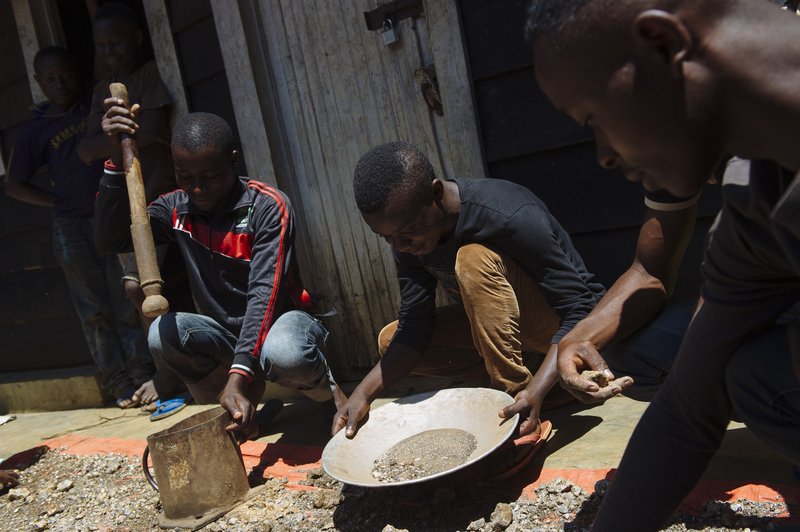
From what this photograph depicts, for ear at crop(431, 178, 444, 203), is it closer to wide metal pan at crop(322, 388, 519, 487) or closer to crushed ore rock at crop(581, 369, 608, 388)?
wide metal pan at crop(322, 388, 519, 487)

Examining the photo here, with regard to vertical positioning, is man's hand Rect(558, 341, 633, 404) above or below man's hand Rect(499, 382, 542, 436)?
above

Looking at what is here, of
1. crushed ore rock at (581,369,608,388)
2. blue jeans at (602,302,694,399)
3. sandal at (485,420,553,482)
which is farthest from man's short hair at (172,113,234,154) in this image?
crushed ore rock at (581,369,608,388)

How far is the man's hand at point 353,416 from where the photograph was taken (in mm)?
2619

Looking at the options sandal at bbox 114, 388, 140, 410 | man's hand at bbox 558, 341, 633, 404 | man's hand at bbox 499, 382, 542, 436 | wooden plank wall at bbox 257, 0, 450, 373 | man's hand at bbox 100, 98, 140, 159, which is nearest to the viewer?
man's hand at bbox 558, 341, 633, 404

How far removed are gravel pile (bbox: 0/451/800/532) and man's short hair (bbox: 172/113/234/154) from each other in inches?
54.0

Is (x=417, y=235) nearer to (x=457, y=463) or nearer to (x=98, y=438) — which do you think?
(x=457, y=463)

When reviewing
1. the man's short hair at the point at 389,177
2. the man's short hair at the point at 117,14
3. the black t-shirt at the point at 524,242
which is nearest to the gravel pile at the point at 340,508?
the black t-shirt at the point at 524,242

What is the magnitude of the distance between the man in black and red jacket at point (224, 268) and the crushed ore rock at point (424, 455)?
61 centimetres

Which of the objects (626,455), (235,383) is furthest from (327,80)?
(626,455)

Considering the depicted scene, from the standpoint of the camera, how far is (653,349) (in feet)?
6.93

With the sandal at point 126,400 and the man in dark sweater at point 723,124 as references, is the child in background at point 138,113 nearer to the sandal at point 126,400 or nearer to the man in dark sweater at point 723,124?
the sandal at point 126,400

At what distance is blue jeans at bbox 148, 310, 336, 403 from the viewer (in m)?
2.99

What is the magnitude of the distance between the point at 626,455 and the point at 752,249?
54 cm

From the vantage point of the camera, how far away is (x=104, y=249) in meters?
3.62
